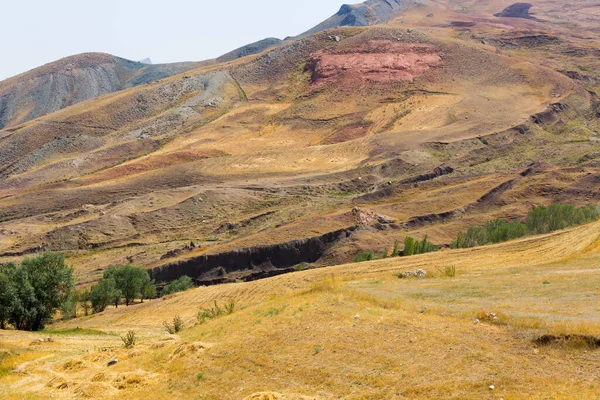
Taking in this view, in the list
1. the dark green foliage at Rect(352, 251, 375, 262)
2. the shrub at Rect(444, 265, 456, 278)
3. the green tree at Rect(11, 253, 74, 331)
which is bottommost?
the dark green foliage at Rect(352, 251, 375, 262)

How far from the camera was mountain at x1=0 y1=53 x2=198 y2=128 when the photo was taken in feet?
518

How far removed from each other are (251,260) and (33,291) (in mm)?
22448

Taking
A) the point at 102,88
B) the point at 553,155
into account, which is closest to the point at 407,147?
the point at 553,155

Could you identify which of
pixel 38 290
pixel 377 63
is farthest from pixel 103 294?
pixel 377 63

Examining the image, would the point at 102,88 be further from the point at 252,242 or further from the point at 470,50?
the point at 252,242

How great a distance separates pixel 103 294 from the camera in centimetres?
4422

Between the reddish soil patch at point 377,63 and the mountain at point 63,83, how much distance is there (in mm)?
70274

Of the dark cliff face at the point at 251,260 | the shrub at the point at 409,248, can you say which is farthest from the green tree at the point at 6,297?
the shrub at the point at 409,248

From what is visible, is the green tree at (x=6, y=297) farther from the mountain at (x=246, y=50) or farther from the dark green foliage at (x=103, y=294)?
the mountain at (x=246, y=50)

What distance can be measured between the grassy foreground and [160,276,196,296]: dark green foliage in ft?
72.3

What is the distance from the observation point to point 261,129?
10712cm

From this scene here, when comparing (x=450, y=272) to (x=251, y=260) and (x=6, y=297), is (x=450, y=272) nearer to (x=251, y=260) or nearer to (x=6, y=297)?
(x=6, y=297)

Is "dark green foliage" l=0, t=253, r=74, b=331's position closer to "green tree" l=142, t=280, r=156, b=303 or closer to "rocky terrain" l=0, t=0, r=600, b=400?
"rocky terrain" l=0, t=0, r=600, b=400

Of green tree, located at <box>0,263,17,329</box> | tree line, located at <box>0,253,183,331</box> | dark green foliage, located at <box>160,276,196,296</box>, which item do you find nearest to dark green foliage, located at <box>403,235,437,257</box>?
dark green foliage, located at <box>160,276,196,296</box>
